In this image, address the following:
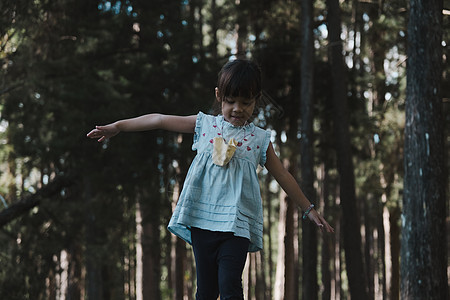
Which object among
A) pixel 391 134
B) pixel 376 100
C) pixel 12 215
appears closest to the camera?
pixel 12 215

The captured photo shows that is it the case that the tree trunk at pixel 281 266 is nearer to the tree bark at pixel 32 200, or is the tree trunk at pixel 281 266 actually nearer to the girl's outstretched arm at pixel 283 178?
the tree bark at pixel 32 200

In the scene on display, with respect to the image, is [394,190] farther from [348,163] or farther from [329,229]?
[329,229]

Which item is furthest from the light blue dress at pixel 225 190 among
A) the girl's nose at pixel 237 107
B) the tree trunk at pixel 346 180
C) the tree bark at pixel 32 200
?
the tree bark at pixel 32 200

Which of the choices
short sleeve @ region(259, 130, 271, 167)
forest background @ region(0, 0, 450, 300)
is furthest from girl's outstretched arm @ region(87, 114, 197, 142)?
forest background @ region(0, 0, 450, 300)

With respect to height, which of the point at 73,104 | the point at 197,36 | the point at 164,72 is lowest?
the point at 73,104

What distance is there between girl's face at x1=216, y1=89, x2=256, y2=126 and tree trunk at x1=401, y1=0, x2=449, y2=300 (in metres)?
6.20

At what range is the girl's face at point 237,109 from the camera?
Result: 4.16 m

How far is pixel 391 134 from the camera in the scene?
20688 millimetres

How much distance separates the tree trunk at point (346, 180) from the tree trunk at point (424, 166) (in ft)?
18.4

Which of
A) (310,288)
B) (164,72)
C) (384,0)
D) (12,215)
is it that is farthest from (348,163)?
(12,215)

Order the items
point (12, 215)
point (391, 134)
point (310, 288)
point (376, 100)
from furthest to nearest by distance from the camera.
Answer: point (376, 100), point (391, 134), point (12, 215), point (310, 288)

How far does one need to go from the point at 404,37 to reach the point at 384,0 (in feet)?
7.72

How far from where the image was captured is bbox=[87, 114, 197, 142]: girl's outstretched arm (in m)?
4.20

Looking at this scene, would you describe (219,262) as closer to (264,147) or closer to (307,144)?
(264,147)
